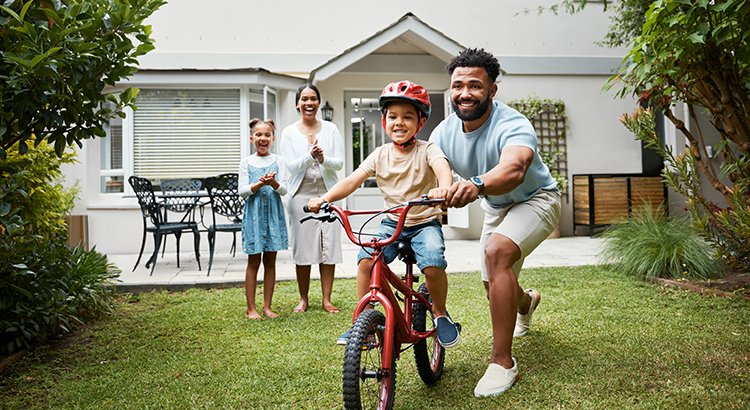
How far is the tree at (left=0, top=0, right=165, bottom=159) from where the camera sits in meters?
2.53

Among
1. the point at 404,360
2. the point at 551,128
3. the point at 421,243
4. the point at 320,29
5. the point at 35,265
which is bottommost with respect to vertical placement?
the point at 404,360

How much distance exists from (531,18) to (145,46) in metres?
9.04

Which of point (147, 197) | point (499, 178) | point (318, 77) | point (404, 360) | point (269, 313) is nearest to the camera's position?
point (499, 178)

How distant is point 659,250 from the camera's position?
17.4 ft

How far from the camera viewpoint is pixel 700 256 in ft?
16.6

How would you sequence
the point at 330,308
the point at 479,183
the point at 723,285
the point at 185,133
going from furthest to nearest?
1. the point at 185,133
2. the point at 723,285
3. the point at 330,308
4. the point at 479,183

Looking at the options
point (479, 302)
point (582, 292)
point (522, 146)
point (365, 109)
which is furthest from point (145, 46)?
point (365, 109)

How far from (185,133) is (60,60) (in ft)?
20.7

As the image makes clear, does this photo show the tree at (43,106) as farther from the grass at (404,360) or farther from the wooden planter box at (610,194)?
the wooden planter box at (610,194)

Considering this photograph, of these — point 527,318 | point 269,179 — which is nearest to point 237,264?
point 269,179

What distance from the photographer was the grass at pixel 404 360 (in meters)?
2.44

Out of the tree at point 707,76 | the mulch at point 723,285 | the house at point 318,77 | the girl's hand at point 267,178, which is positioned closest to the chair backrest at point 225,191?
the house at point 318,77

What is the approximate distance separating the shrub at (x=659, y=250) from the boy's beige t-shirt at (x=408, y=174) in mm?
3419

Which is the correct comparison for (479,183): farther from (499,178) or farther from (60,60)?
(60,60)
